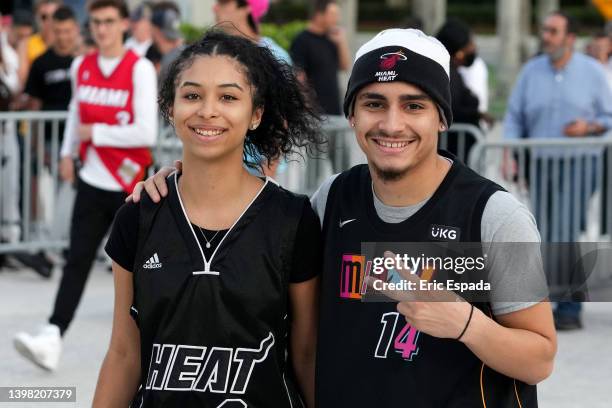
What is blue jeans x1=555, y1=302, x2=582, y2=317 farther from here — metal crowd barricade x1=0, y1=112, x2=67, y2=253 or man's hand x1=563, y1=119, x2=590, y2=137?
metal crowd barricade x1=0, y1=112, x2=67, y2=253

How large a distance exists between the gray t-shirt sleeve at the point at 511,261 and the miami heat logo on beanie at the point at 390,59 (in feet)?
1.49

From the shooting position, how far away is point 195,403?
3.21m

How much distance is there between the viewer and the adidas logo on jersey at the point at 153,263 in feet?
10.9

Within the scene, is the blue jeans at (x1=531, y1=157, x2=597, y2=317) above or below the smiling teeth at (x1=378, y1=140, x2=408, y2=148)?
below

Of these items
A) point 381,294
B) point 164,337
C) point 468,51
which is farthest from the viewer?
point 468,51

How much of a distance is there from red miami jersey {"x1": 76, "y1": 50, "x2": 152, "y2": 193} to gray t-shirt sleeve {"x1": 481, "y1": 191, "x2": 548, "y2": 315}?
173 inches

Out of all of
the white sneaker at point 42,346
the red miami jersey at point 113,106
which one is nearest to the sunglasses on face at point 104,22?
the red miami jersey at point 113,106

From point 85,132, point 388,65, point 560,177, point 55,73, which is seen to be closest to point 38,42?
point 55,73

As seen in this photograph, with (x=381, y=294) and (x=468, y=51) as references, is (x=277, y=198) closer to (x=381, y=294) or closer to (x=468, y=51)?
(x=381, y=294)

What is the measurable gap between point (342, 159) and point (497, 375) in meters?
7.06

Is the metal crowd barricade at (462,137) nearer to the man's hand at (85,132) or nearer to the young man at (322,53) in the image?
the young man at (322,53)

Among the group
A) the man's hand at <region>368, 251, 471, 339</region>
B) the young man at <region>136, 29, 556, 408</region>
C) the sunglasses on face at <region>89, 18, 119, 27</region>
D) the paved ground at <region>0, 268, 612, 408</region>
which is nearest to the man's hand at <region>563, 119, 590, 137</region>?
the paved ground at <region>0, 268, 612, 408</region>

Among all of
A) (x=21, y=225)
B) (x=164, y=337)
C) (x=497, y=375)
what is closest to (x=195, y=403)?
(x=164, y=337)

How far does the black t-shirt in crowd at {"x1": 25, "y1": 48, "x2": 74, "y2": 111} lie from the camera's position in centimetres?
1089
